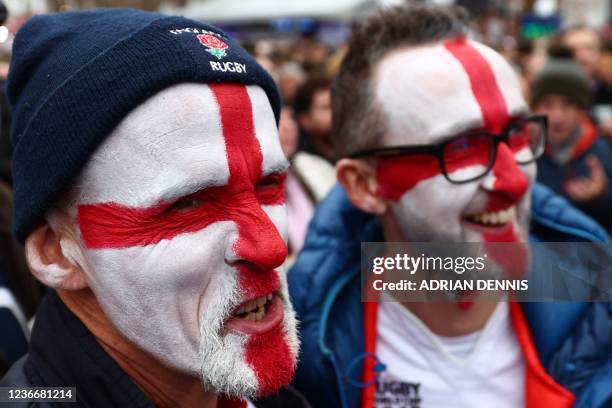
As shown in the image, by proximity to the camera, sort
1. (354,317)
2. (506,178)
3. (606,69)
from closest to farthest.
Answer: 1. (506,178)
2. (354,317)
3. (606,69)

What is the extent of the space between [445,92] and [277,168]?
27.4 inches

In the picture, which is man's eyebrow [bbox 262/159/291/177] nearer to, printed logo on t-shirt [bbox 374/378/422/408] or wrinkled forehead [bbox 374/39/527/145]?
wrinkled forehead [bbox 374/39/527/145]

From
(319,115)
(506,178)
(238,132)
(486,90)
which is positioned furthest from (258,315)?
(319,115)

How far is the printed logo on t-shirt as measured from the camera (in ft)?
6.62

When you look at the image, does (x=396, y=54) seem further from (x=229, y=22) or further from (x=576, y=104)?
(x=229, y=22)

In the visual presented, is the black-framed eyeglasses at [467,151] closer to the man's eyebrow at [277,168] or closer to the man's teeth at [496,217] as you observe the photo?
the man's teeth at [496,217]

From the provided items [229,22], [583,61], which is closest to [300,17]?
[229,22]

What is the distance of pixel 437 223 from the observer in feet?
6.40

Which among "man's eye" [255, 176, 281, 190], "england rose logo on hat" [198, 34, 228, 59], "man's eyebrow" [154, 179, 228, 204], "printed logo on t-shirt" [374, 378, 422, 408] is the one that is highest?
"england rose logo on hat" [198, 34, 228, 59]

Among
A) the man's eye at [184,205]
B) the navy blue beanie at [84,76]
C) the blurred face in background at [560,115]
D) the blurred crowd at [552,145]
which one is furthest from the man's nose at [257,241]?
the blurred face in background at [560,115]

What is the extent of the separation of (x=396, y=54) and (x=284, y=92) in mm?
4715

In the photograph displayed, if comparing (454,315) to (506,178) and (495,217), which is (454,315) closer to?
(495,217)

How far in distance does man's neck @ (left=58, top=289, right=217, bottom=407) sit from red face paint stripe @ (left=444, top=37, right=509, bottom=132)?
1.16 meters

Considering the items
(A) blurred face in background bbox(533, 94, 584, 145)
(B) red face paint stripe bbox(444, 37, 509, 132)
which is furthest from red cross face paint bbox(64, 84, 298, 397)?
(A) blurred face in background bbox(533, 94, 584, 145)
